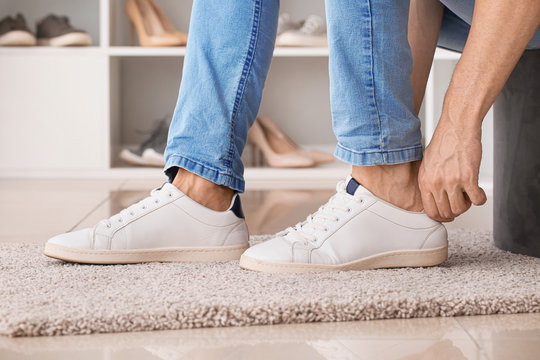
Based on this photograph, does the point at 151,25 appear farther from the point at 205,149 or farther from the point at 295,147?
the point at 205,149

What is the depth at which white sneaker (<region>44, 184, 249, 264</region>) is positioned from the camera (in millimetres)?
816

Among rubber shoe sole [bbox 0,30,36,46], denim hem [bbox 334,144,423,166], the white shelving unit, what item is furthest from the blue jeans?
rubber shoe sole [bbox 0,30,36,46]

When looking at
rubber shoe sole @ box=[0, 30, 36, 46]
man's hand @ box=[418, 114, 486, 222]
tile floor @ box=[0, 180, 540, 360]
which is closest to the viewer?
tile floor @ box=[0, 180, 540, 360]

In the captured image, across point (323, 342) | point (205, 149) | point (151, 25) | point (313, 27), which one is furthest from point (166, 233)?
point (151, 25)

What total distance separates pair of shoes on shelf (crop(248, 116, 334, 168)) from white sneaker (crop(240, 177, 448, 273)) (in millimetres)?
1349

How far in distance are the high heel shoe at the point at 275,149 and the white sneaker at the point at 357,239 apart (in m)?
1.34

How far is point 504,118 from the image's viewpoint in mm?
930

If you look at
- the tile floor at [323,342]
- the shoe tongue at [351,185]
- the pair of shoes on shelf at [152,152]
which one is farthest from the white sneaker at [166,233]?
the pair of shoes on shelf at [152,152]

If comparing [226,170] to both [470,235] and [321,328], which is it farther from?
[470,235]

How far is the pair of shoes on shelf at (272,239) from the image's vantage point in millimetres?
767

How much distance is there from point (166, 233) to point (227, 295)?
0.68ft

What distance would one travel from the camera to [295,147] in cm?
230

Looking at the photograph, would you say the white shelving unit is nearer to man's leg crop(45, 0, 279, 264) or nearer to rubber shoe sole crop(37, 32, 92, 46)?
rubber shoe sole crop(37, 32, 92, 46)

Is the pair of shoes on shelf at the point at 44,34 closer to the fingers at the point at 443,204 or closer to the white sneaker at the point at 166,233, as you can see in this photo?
the white sneaker at the point at 166,233
